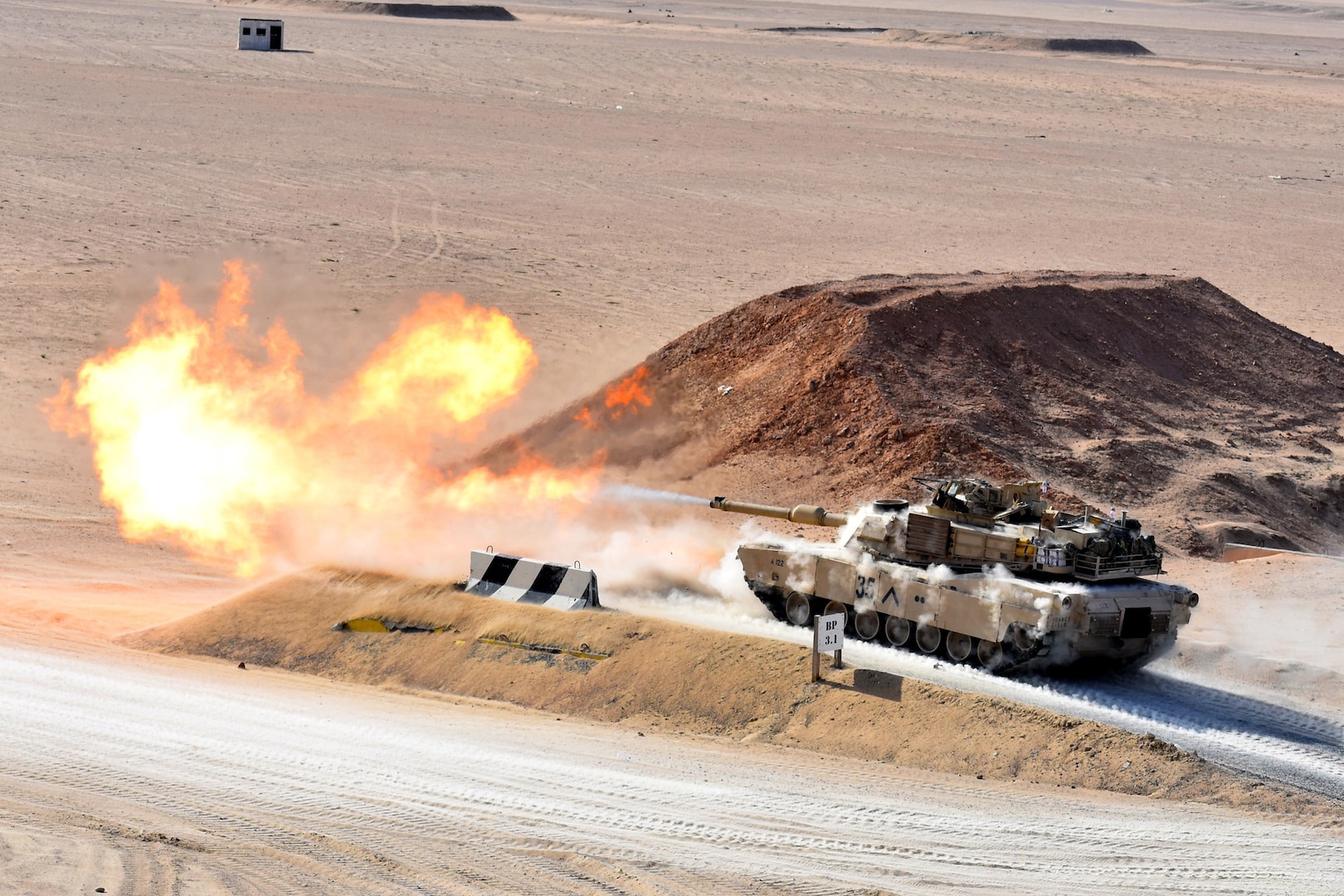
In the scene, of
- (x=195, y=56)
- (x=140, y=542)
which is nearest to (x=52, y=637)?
(x=140, y=542)

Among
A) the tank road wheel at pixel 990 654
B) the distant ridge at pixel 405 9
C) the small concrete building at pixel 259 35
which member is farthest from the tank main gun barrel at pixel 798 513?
the distant ridge at pixel 405 9

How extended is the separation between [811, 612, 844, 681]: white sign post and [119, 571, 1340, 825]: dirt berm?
201 millimetres

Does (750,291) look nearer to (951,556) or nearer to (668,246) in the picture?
(668,246)

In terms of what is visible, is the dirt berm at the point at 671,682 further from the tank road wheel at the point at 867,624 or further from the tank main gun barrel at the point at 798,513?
the tank main gun barrel at the point at 798,513

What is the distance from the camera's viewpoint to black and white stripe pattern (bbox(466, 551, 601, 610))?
24.2 meters

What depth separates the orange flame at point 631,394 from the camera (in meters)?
35.0

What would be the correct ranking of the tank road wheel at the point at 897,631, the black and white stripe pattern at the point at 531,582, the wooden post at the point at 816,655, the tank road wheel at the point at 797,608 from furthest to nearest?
the tank road wheel at the point at 797,608 → the black and white stripe pattern at the point at 531,582 → the tank road wheel at the point at 897,631 → the wooden post at the point at 816,655

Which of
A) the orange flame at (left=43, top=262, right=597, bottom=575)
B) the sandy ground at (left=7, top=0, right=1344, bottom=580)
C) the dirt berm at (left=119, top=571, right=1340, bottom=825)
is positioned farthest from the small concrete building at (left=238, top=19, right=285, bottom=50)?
the dirt berm at (left=119, top=571, right=1340, bottom=825)

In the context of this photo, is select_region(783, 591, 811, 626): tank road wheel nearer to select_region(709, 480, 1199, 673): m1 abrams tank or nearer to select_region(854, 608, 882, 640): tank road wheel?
select_region(709, 480, 1199, 673): m1 abrams tank

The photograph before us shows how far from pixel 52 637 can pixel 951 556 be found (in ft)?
43.6

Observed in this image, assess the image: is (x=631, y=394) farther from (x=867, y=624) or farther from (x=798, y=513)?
(x=867, y=624)

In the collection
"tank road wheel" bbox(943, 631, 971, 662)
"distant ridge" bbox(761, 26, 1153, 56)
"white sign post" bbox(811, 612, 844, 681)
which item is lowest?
"tank road wheel" bbox(943, 631, 971, 662)

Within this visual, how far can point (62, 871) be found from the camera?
48.1ft

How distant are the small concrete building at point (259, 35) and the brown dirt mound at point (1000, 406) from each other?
49.3 m
